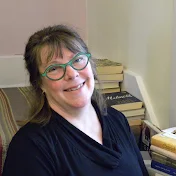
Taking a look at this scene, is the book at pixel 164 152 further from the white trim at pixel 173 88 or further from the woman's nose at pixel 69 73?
the woman's nose at pixel 69 73

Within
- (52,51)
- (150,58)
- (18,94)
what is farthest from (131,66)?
(52,51)

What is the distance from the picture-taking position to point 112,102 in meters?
1.60

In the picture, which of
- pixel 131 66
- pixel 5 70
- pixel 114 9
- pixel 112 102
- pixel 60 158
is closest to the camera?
pixel 60 158

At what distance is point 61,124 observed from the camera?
108 centimetres

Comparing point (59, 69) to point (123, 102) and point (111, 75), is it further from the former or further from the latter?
point (111, 75)

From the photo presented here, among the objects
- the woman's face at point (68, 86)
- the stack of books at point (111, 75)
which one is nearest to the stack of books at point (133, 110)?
the stack of books at point (111, 75)

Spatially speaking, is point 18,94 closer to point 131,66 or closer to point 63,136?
point 131,66

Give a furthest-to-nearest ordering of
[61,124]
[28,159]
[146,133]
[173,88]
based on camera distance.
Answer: [146,133], [173,88], [61,124], [28,159]

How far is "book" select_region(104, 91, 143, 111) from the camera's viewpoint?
61.7 inches

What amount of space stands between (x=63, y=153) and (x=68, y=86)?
8.1 inches

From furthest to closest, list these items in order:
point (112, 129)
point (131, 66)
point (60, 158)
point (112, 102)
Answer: point (131, 66)
point (112, 102)
point (112, 129)
point (60, 158)

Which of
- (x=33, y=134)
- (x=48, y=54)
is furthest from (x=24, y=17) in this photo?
(x=33, y=134)

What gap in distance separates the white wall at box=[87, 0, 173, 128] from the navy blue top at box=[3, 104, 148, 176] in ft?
1.35

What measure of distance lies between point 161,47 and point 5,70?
104 centimetres
